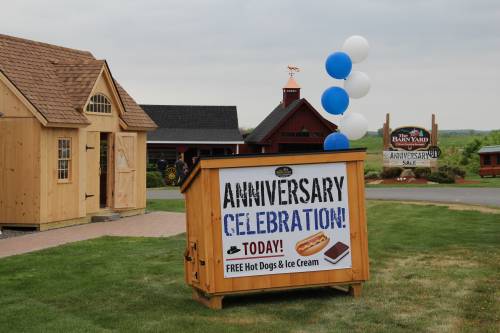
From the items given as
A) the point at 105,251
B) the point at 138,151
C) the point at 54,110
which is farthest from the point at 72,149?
the point at 105,251

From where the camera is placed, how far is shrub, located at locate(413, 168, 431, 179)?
1620 inches

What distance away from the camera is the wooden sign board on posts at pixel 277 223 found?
9.34 m

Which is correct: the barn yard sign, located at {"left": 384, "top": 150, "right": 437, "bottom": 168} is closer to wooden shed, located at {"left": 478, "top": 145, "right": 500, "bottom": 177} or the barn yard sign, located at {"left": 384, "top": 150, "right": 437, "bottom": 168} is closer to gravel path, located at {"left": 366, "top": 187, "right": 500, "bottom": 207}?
wooden shed, located at {"left": 478, "top": 145, "right": 500, "bottom": 177}

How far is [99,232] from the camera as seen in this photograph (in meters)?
18.5

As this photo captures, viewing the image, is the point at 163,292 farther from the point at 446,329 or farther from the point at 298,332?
the point at 446,329

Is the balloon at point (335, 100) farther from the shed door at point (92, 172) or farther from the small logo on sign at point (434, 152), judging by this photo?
the small logo on sign at point (434, 152)

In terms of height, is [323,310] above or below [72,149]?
below

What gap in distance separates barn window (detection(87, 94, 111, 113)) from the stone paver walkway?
3.08 metres

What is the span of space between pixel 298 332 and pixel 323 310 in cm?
113

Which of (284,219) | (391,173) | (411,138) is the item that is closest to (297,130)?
(391,173)

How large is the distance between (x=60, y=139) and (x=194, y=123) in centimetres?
2949

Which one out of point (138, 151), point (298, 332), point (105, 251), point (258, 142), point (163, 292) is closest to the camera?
point (298, 332)

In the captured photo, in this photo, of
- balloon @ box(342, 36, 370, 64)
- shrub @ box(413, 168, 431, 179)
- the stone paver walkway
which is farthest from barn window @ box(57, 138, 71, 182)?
shrub @ box(413, 168, 431, 179)

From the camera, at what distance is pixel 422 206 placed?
23703mm
